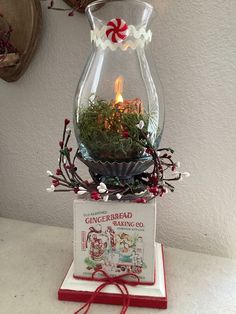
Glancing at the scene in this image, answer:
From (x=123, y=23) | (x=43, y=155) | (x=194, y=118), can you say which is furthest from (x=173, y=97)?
(x=43, y=155)

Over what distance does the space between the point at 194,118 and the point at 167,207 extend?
198mm

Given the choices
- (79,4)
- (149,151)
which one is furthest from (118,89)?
(79,4)

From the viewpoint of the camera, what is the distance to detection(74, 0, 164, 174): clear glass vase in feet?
1.97

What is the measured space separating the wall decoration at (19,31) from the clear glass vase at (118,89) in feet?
0.65

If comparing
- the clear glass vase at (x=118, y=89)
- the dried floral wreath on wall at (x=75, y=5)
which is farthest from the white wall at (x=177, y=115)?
the clear glass vase at (x=118, y=89)

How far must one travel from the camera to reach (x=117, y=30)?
1.94ft

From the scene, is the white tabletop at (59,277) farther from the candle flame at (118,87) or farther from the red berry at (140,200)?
the candle flame at (118,87)

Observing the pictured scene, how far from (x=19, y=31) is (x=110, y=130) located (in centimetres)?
34

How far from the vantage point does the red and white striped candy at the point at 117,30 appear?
0.59 metres

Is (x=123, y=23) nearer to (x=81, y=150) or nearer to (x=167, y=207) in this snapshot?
(x=81, y=150)

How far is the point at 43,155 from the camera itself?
2.93ft

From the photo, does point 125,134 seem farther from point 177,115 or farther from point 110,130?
point 177,115

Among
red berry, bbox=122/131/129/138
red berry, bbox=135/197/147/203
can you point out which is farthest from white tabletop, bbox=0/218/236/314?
red berry, bbox=122/131/129/138

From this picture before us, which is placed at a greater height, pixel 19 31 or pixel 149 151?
pixel 19 31
